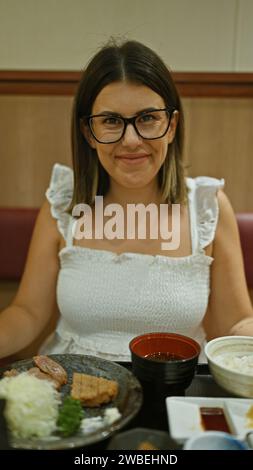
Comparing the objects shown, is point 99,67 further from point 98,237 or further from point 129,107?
point 98,237

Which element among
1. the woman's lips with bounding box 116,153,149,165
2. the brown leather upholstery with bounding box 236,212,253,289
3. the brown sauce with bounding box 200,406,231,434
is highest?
the woman's lips with bounding box 116,153,149,165

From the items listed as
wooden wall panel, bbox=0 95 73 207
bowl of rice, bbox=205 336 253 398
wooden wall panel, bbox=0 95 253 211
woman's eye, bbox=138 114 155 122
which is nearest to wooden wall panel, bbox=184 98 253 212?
wooden wall panel, bbox=0 95 253 211

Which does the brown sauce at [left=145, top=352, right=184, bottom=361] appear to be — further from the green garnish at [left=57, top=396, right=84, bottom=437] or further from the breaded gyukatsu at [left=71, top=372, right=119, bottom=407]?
the green garnish at [left=57, top=396, right=84, bottom=437]

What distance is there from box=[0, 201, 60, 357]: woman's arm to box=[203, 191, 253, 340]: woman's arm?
0.54m

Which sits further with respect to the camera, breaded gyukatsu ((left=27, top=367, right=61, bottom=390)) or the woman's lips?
the woman's lips

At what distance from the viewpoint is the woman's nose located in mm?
1338

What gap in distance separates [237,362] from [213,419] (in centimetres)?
18

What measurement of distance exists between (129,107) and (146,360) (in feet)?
2.41

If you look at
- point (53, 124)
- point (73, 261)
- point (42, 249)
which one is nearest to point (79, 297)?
point (73, 261)

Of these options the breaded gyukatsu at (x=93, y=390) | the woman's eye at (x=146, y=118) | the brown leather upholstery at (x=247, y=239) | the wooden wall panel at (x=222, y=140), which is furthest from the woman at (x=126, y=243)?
the breaded gyukatsu at (x=93, y=390)

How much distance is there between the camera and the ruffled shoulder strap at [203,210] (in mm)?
1541

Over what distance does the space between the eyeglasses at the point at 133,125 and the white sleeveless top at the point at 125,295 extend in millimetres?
357

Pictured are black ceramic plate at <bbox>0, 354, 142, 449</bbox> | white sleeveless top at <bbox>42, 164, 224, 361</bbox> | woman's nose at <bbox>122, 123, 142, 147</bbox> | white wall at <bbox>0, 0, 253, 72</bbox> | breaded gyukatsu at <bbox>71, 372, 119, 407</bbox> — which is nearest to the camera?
black ceramic plate at <bbox>0, 354, 142, 449</bbox>

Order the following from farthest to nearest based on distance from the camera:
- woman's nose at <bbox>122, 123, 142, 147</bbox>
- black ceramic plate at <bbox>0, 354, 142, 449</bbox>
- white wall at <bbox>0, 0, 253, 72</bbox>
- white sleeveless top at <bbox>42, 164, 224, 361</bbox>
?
white wall at <bbox>0, 0, 253, 72</bbox>, white sleeveless top at <bbox>42, 164, 224, 361</bbox>, woman's nose at <bbox>122, 123, 142, 147</bbox>, black ceramic plate at <bbox>0, 354, 142, 449</bbox>
